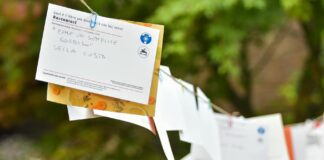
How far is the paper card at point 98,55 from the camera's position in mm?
872

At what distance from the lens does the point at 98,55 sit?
2.91ft

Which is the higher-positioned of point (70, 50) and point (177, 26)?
point (70, 50)

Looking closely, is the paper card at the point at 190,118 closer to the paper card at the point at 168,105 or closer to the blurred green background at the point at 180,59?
the paper card at the point at 168,105

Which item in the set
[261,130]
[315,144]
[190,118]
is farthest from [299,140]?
[190,118]

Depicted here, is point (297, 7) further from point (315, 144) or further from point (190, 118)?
point (190, 118)

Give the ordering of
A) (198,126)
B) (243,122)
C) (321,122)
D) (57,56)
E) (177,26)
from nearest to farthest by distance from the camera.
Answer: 1. (57,56)
2. (198,126)
3. (243,122)
4. (321,122)
5. (177,26)

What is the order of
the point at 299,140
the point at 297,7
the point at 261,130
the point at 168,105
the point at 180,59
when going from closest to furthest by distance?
the point at 168,105, the point at 261,130, the point at 299,140, the point at 297,7, the point at 180,59

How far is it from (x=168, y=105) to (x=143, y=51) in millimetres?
181

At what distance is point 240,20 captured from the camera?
1.76 m

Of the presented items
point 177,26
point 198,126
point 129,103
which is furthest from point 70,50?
point 177,26

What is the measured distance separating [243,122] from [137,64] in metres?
0.47

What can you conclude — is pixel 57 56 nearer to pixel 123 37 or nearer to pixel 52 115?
pixel 123 37

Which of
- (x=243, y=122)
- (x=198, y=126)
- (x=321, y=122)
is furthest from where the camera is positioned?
(x=321, y=122)

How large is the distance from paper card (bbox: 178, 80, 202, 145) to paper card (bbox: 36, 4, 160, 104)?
219 millimetres
